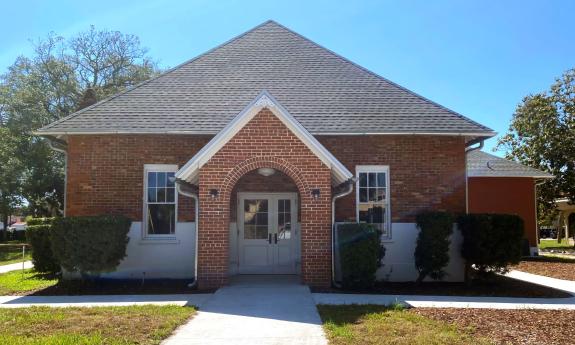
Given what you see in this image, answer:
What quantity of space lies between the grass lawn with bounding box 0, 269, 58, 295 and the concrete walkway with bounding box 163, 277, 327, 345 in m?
4.82

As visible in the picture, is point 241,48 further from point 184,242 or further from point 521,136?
point 521,136

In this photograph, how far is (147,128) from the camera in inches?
536

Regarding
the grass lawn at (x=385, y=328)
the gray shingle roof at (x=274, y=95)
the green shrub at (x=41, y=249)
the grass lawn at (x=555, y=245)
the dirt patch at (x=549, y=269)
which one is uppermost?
the gray shingle roof at (x=274, y=95)

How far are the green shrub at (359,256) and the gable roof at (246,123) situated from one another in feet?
4.10

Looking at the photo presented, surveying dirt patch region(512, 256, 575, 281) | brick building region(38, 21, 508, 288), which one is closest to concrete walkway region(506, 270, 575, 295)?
dirt patch region(512, 256, 575, 281)

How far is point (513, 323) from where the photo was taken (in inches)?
335

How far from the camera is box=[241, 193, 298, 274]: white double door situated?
559 inches

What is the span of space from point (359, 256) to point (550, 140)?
84.1ft

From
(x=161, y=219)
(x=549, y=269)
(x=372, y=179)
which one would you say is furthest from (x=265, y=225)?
(x=549, y=269)

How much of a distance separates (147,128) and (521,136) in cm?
2848

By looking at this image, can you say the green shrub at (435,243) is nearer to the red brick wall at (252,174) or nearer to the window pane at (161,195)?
the red brick wall at (252,174)

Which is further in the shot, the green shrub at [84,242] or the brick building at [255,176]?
the brick building at [255,176]

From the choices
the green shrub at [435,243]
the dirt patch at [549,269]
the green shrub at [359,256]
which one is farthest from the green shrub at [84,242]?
the dirt patch at [549,269]

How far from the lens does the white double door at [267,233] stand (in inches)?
559
